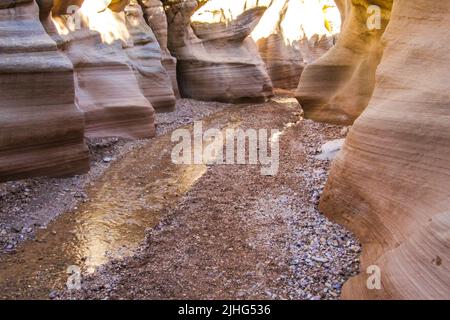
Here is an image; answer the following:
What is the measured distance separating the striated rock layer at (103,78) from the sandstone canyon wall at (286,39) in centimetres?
965

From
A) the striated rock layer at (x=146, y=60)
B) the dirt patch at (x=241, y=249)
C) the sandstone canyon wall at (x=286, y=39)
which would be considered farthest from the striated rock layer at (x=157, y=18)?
the dirt patch at (x=241, y=249)

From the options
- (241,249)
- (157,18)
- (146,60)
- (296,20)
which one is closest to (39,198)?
(241,249)

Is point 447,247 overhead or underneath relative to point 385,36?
underneath

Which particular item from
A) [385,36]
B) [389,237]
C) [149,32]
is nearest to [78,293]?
[389,237]

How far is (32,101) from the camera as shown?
723cm

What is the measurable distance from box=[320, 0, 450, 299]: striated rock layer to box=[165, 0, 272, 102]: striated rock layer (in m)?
10.6

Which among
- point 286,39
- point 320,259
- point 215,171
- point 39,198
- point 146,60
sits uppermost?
point 146,60

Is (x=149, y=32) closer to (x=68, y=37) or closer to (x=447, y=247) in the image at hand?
(x=68, y=37)

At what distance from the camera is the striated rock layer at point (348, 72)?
10.1m

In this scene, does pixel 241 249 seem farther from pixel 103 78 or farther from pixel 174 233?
pixel 103 78

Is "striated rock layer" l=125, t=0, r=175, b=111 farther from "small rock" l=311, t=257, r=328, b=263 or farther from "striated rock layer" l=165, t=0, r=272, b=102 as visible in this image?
"small rock" l=311, t=257, r=328, b=263

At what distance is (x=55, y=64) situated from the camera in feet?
24.1

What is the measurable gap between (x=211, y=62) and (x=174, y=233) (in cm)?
1088
